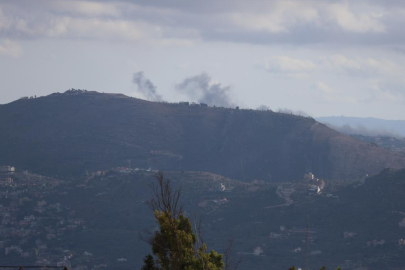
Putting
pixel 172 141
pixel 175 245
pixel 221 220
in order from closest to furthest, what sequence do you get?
1. pixel 175 245
2. pixel 221 220
3. pixel 172 141

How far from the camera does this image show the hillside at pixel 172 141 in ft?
370

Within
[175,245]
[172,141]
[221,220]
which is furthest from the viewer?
[172,141]

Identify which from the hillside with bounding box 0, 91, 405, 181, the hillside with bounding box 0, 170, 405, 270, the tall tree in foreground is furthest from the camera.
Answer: the hillside with bounding box 0, 91, 405, 181

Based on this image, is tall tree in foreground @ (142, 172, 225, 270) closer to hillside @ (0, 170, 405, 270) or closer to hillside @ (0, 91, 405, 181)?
hillside @ (0, 170, 405, 270)

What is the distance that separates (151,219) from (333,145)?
125ft

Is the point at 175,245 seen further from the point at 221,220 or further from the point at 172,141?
the point at 172,141

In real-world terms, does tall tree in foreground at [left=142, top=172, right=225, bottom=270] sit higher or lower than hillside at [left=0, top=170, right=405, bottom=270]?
higher

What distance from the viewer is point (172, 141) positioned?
422ft

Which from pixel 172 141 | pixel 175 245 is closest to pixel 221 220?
pixel 172 141

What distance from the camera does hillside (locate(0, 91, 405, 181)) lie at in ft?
370

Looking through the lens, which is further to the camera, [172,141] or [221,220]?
[172,141]

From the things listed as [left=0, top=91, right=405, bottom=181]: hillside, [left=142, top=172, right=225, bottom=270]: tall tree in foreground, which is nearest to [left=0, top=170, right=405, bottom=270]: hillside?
[left=0, top=91, right=405, bottom=181]: hillside

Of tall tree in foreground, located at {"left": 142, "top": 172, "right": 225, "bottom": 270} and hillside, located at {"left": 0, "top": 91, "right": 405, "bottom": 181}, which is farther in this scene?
hillside, located at {"left": 0, "top": 91, "right": 405, "bottom": 181}

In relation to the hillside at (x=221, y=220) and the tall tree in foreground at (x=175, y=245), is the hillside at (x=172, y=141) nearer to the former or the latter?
the hillside at (x=221, y=220)
